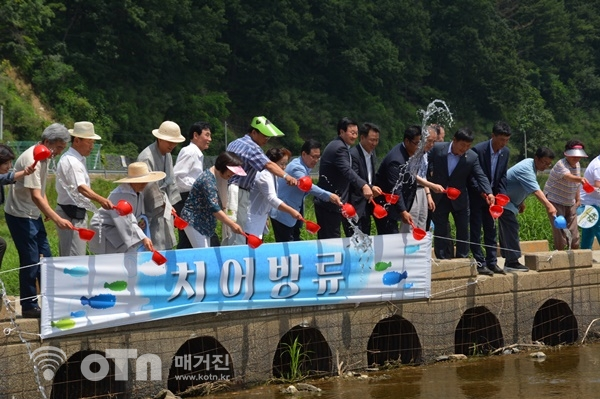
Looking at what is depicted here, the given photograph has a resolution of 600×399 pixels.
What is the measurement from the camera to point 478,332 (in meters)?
12.1

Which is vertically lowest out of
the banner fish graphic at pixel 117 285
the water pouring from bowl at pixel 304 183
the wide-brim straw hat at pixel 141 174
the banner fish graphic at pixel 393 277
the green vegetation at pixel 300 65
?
the banner fish graphic at pixel 393 277

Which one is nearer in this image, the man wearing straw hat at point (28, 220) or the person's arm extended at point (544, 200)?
the man wearing straw hat at point (28, 220)

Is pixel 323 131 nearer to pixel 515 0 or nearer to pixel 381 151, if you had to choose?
pixel 381 151

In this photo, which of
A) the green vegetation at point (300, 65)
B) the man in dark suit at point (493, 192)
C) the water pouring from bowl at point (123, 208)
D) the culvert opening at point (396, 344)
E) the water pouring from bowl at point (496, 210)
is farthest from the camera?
the green vegetation at point (300, 65)

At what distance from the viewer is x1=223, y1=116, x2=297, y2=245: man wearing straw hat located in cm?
1037

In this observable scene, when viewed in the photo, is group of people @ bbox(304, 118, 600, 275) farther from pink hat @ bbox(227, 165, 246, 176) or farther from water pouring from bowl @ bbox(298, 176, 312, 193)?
pink hat @ bbox(227, 165, 246, 176)

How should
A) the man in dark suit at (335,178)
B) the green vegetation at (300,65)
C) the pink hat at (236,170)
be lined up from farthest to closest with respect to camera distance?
1. the green vegetation at (300,65)
2. the man in dark suit at (335,178)
3. the pink hat at (236,170)

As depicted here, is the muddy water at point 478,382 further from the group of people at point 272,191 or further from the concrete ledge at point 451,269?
the group of people at point 272,191

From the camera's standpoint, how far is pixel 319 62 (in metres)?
56.9

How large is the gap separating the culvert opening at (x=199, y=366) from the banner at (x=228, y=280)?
537 millimetres

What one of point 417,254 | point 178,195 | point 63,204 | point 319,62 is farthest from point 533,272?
point 319,62

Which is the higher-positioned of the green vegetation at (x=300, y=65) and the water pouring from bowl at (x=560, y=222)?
the green vegetation at (x=300, y=65)

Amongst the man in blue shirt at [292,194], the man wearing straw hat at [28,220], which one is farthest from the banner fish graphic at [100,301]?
the man in blue shirt at [292,194]

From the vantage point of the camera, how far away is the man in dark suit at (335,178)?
10.9m
